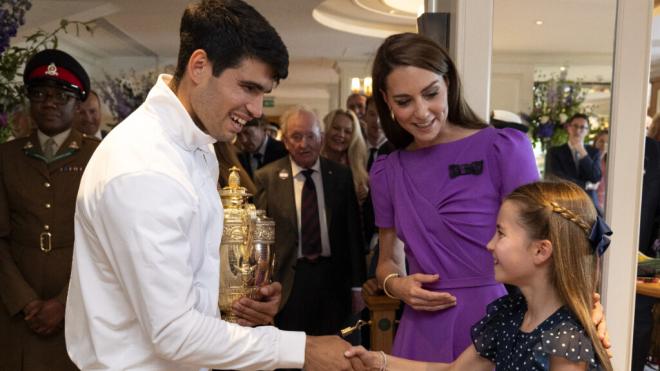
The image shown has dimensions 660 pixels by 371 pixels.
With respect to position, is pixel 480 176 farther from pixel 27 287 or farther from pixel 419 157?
pixel 27 287

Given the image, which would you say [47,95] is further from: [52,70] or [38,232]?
[38,232]

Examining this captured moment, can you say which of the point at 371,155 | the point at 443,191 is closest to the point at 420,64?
the point at 443,191

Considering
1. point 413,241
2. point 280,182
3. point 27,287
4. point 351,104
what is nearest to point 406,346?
point 413,241

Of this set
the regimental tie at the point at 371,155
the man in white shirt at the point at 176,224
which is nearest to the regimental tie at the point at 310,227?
the regimental tie at the point at 371,155

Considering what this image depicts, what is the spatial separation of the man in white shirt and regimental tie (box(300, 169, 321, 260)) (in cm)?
202

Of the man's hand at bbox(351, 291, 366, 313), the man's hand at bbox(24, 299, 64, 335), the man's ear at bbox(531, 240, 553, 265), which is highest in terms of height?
the man's ear at bbox(531, 240, 553, 265)

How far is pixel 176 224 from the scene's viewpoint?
1.28 meters

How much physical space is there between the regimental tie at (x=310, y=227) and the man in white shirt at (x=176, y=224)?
79.4 inches

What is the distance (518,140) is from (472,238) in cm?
30

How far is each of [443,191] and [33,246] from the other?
5.62 feet

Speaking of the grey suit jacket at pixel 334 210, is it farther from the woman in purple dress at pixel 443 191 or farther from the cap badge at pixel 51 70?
the woman in purple dress at pixel 443 191

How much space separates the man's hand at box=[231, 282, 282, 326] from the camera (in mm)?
1770

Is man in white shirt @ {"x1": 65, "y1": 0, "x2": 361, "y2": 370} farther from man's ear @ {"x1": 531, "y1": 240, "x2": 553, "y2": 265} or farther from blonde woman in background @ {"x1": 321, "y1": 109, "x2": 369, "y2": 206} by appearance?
blonde woman in background @ {"x1": 321, "y1": 109, "x2": 369, "y2": 206}

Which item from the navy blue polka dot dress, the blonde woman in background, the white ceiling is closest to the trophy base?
the navy blue polka dot dress
